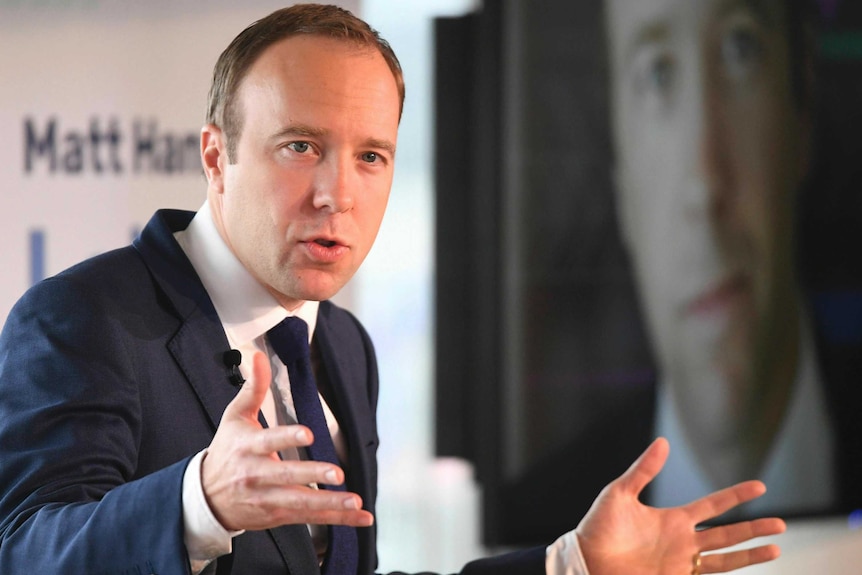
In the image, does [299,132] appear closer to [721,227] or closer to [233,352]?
[233,352]

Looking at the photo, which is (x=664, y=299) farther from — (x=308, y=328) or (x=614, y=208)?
(x=308, y=328)

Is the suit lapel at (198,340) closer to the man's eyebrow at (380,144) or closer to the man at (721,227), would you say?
the man's eyebrow at (380,144)

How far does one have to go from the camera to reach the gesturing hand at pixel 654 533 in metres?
1.76

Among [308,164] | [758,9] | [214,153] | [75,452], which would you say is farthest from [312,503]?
[758,9]

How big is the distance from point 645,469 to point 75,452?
0.90 meters

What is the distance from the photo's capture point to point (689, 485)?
156 inches

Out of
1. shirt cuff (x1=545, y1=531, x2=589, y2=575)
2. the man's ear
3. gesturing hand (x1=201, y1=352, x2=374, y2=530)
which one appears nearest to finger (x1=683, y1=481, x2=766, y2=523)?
shirt cuff (x1=545, y1=531, x2=589, y2=575)

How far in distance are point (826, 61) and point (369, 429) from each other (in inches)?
115

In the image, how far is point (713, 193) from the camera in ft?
13.0

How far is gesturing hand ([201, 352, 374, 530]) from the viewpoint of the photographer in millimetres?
1271

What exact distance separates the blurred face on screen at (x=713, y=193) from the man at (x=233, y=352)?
211 centimetres

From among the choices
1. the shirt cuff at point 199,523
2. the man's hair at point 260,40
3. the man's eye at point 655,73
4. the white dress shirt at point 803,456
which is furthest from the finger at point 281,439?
the white dress shirt at point 803,456

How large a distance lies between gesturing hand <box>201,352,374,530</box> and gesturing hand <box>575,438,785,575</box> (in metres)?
0.59

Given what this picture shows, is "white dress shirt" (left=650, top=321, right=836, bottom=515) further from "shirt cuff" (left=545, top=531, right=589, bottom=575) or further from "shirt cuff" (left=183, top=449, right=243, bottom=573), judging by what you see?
"shirt cuff" (left=183, top=449, right=243, bottom=573)
